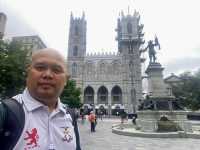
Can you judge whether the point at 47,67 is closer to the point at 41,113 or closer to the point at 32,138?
the point at 41,113

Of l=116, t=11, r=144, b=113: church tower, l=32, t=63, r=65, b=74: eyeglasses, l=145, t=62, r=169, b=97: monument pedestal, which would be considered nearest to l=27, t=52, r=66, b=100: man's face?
l=32, t=63, r=65, b=74: eyeglasses

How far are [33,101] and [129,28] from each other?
226ft

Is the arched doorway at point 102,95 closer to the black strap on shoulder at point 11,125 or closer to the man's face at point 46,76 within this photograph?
the man's face at point 46,76

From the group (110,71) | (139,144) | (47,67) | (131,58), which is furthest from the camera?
(110,71)

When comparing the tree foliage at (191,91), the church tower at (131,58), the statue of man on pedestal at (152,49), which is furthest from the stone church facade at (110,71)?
the statue of man on pedestal at (152,49)

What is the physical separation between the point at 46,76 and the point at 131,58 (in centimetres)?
6216

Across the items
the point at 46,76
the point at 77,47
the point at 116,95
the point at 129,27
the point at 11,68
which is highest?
the point at 129,27

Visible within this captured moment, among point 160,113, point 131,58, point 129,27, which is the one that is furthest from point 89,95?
point 160,113

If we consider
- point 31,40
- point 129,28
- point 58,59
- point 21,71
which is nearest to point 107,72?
point 129,28

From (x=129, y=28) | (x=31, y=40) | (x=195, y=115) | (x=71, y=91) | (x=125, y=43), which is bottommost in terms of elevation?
(x=195, y=115)

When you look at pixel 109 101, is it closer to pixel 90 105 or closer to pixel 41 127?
pixel 90 105

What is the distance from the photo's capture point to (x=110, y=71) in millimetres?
63156

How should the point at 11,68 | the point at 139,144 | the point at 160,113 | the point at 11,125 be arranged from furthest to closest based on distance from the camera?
1. the point at 11,68
2. the point at 160,113
3. the point at 139,144
4. the point at 11,125

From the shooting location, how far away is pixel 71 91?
35938mm
